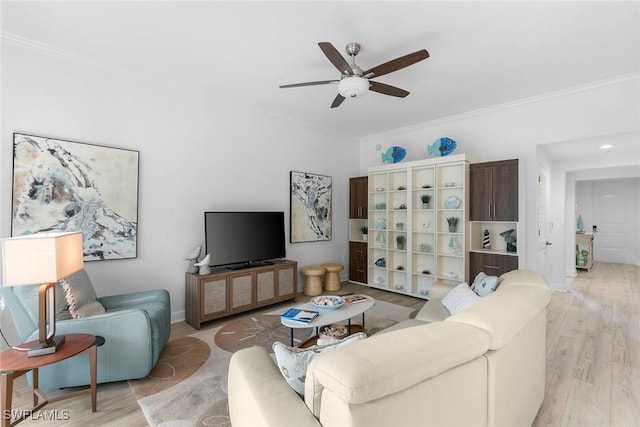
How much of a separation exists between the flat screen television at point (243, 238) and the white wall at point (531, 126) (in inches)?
112

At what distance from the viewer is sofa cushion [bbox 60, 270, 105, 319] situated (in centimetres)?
236

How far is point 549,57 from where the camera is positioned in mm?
2930

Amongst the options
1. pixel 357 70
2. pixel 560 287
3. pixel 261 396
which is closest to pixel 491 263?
pixel 560 287

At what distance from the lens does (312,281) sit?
482 centimetres

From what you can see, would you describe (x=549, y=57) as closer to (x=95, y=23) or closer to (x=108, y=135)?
(x=95, y=23)

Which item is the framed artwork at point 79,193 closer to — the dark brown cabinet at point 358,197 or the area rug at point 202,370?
the area rug at point 202,370

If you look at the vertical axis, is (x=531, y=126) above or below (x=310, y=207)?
above

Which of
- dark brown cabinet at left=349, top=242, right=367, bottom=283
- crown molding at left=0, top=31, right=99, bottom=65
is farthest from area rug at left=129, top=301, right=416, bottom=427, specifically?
crown molding at left=0, top=31, right=99, bottom=65

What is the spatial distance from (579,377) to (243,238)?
3631 millimetres

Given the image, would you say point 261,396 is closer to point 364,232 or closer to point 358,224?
point 364,232

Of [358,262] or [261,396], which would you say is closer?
[261,396]

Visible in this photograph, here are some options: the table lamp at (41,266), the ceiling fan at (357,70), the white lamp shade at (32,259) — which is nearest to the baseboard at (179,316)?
the table lamp at (41,266)

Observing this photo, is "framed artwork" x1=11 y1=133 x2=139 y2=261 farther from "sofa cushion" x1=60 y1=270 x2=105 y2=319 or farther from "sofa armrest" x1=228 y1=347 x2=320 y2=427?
"sofa armrest" x1=228 y1=347 x2=320 y2=427

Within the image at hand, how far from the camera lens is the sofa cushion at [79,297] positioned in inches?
92.7
